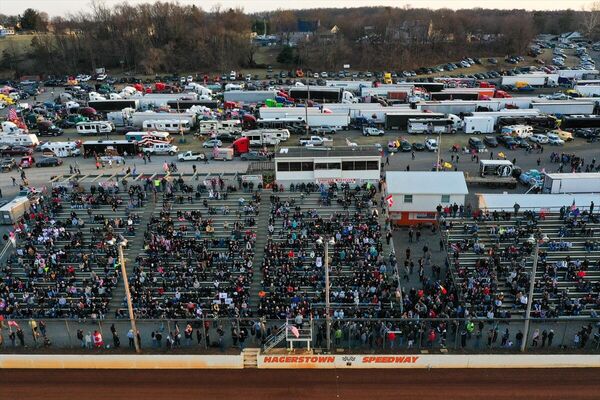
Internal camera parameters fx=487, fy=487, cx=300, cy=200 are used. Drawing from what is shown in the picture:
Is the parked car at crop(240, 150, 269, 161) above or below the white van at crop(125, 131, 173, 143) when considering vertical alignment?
below

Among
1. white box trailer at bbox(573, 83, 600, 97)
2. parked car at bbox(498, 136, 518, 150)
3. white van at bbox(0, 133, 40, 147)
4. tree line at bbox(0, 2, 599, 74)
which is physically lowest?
parked car at bbox(498, 136, 518, 150)

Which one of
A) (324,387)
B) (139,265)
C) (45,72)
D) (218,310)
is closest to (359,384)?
(324,387)

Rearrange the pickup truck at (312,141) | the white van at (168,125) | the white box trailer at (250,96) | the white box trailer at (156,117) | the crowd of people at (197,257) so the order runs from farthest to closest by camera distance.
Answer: the white box trailer at (250,96)
the white box trailer at (156,117)
the white van at (168,125)
the pickup truck at (312,141)
the crowd of people at (197,257)

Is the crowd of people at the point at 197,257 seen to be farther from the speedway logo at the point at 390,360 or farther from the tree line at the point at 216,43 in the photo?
the tree line at the point at 216,43

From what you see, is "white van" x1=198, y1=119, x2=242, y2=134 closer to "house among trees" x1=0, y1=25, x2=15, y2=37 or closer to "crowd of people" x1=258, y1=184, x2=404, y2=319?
"crowd of people" x1=258, y1=184, x2=404, y2=319

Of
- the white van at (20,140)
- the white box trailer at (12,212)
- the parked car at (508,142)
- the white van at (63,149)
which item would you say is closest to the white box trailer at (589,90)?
the parked car at (508,142)

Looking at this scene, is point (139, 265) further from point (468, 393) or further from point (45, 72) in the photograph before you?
point (45, 72)

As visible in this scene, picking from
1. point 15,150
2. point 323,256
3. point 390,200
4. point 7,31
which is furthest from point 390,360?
point 7,31

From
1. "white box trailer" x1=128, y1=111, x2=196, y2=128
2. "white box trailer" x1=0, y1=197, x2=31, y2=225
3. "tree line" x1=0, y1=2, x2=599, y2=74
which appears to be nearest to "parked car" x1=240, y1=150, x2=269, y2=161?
"white box trailer" x1=128, y1=111, x2=196, y2=128
